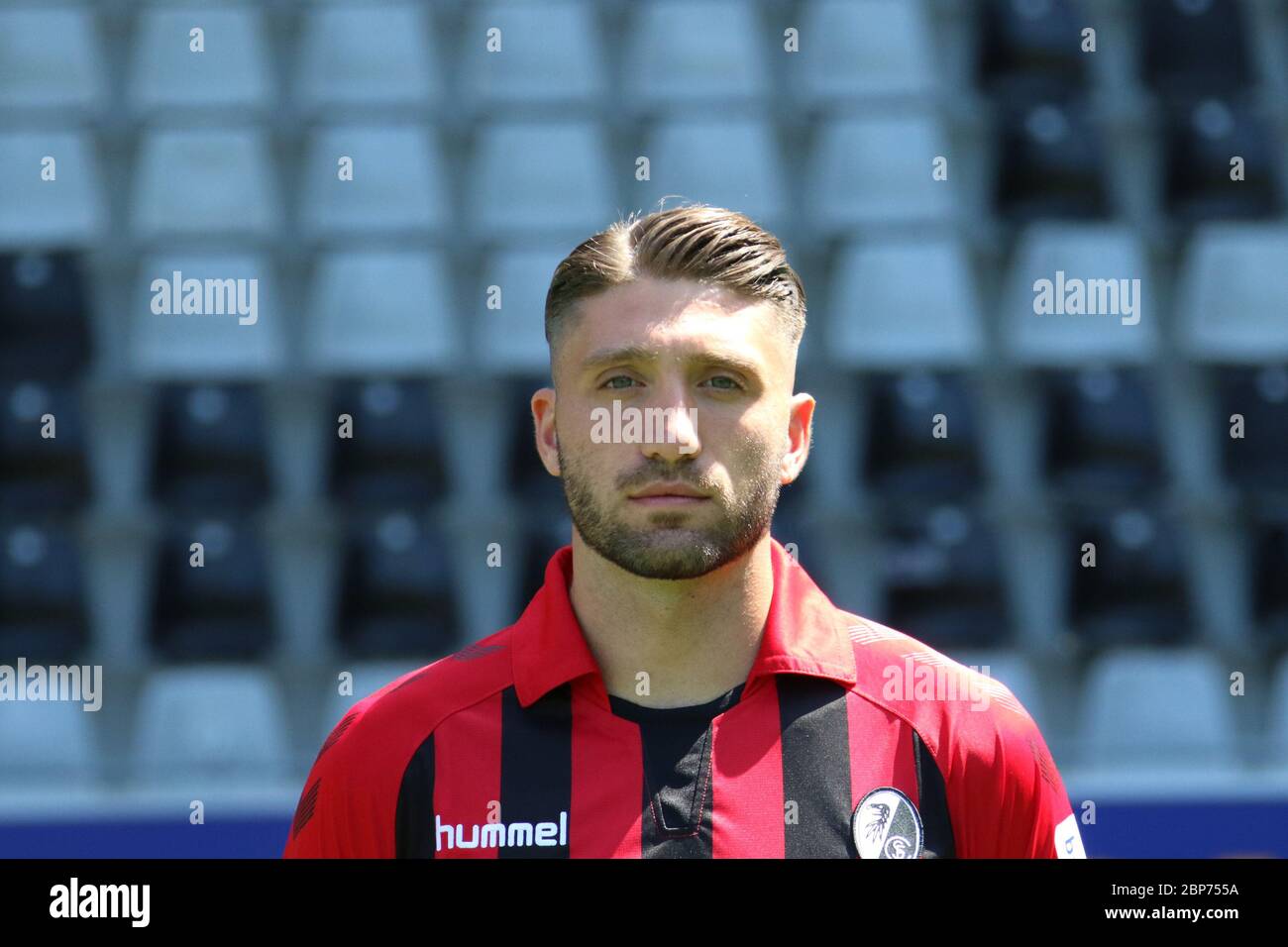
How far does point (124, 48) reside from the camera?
2744 millimetres

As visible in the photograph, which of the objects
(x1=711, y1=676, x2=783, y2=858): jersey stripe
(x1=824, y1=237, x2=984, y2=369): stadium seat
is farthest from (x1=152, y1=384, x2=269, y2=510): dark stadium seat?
(x1=711, y1=676, x2=783, y2=858): jersey stripe

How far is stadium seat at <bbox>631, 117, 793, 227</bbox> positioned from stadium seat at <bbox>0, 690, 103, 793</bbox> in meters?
1.29

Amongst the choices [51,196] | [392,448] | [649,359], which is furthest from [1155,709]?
[51,196]

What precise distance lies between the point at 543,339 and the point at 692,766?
141 cm

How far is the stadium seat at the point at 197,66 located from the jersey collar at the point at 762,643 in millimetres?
1846

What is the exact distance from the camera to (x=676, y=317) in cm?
113

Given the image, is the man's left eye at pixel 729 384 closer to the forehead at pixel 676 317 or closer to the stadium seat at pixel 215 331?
the forehead at pixel 676 317

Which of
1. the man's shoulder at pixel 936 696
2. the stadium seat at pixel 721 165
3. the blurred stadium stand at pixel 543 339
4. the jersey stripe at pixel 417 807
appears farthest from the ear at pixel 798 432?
the stadium seat at pixel 721 165

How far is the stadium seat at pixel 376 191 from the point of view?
8.56ft

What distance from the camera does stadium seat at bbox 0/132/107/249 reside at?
2623 millimetres
